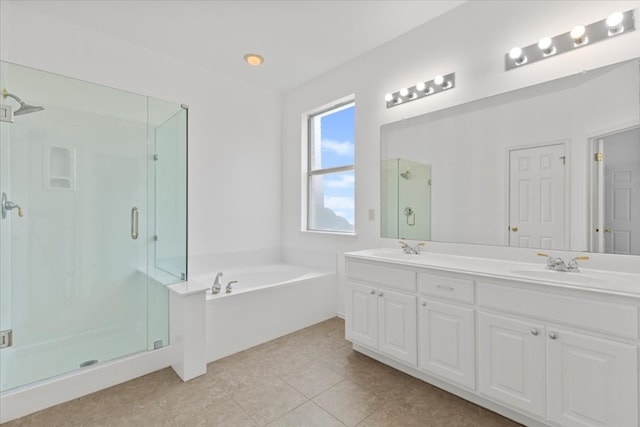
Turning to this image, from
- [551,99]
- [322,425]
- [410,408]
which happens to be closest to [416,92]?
[551,99]

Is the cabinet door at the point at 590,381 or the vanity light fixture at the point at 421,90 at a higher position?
the vanity light fixture at the point at 421,90

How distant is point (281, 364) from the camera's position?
219 cm

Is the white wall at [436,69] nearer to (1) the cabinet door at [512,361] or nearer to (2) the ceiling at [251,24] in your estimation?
(2) the ceiling at [251,24]

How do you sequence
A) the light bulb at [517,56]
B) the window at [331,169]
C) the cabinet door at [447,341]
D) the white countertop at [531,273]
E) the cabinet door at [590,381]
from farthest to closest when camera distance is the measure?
the window at [331,169], the light bulb at [517,56], the cabinet door at [447,341], the white countertop at [531,273], the cabinet door at [590,381]

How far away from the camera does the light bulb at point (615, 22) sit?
5.21 ft

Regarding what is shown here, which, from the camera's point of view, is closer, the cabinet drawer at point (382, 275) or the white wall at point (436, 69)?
the white wall at point (436, 69)

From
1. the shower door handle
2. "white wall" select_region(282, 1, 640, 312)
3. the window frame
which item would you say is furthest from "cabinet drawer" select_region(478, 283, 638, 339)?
the shower door handle

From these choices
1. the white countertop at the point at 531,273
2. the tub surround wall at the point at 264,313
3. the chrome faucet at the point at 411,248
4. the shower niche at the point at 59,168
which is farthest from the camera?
the chrome faucet at the point at 411,248

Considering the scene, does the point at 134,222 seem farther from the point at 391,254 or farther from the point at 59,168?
the point at 391,254

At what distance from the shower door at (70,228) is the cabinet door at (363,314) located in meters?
1.55

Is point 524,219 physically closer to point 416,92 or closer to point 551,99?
point 551,99

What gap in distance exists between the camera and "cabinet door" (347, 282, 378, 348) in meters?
2.17

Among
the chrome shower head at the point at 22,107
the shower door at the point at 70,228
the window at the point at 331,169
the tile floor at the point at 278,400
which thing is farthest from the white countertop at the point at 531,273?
the chrome shower head at the point at 22,107

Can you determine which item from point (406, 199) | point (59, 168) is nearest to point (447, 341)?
point (406, 199)
